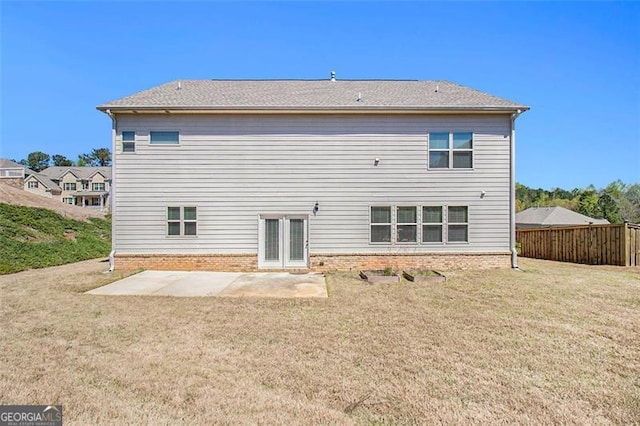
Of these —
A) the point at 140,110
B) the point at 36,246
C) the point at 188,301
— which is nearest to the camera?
the point at 188,301

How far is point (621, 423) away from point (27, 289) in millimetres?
10744

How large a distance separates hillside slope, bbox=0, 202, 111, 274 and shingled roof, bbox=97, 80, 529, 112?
6.12m

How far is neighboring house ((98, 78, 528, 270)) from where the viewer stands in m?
10.5

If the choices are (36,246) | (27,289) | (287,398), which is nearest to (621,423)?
(287,398)

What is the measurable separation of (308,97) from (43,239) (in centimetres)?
1296

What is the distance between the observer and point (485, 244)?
10.9 metres

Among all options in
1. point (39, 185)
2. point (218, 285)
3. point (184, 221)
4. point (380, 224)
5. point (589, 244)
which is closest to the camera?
point (218, 285)

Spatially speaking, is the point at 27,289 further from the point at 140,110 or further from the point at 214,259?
the point at 140,110

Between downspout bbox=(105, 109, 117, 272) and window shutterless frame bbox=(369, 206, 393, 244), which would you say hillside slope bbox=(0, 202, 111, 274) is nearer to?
downspout bbox=(105, 109, 117, 272)

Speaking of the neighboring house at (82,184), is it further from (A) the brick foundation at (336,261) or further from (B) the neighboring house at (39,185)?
(A) the brick foundation at (336,261)

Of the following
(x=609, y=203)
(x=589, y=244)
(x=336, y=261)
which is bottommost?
(x=336, y=261)

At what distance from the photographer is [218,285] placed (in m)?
8.39

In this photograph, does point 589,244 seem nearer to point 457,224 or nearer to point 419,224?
point 457,224

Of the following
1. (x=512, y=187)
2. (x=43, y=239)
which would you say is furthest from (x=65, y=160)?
(x=512, y=187)
